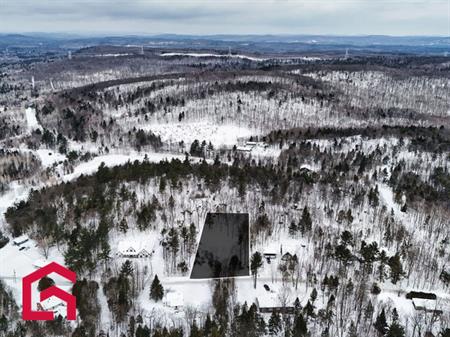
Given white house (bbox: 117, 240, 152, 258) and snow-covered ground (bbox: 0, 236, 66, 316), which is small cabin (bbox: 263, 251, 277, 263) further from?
snow-covered ground (bbox: 0, 236, 66, 316)

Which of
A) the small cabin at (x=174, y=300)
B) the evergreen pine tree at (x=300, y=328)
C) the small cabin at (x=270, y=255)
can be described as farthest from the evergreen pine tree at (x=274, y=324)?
the small cabin at (x=270, y=255)

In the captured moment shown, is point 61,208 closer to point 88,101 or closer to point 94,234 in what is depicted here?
point 94,234

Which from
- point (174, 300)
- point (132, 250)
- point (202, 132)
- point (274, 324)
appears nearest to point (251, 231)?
point (174, 300)

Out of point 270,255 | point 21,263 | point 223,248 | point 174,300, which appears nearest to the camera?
point 174,300

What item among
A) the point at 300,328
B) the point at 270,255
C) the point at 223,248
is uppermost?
the point at 223,248

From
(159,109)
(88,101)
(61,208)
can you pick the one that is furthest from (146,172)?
(88,101)

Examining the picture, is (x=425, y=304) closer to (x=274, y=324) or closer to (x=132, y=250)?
(x=274, y=324)

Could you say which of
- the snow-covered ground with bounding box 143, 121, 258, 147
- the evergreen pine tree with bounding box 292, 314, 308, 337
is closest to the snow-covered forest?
the evergreen pine tree with bounding box 292, 314, 308, 337

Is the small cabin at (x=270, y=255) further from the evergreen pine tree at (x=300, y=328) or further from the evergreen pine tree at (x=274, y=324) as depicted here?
the evergreen pine tree at (x=300, y=328)
